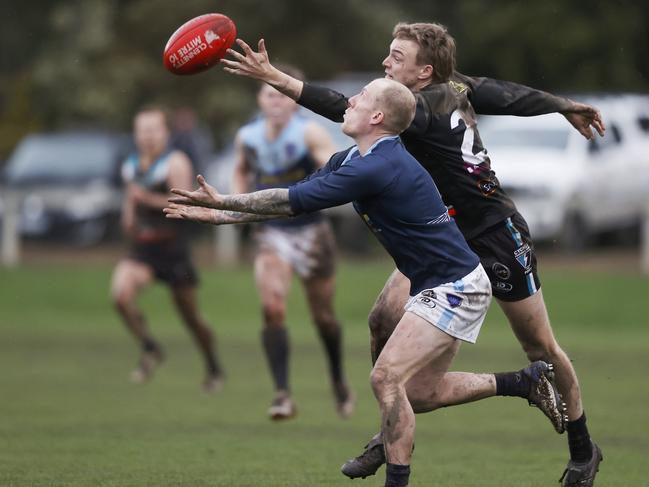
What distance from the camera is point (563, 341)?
16.2 meters

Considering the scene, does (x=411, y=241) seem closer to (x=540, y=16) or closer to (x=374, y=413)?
(x=374, y=413)

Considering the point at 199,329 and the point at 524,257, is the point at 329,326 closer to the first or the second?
the point at 199,329

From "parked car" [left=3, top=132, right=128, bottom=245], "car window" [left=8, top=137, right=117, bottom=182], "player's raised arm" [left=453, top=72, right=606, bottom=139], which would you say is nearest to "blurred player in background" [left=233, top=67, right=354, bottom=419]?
"player's raised arm" [left=453, top=72, right=606, bottom=139]

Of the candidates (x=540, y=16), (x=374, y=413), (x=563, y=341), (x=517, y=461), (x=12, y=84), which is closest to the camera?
(x=517, y=461)

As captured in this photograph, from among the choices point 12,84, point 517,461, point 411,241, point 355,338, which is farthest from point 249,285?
point 12,84

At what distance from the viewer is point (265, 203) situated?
6.66 meters

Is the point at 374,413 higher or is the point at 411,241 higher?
the point at 411,241

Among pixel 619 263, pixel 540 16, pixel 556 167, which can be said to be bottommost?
pixel 619 263

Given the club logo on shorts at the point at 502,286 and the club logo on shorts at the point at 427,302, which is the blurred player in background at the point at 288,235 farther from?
the club logo on shorts at the point at 427,302

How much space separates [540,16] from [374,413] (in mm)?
17099

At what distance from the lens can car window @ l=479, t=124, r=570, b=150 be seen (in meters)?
21.5

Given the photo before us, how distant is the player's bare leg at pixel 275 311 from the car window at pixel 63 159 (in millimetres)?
13384

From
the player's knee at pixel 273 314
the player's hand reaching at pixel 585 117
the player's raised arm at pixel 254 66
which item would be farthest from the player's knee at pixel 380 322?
the player's knee at pixel 273 314

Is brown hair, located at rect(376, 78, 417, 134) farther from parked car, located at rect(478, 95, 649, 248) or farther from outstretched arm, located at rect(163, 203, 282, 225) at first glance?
parked car, located at rect(478, 95, 649, 248)
